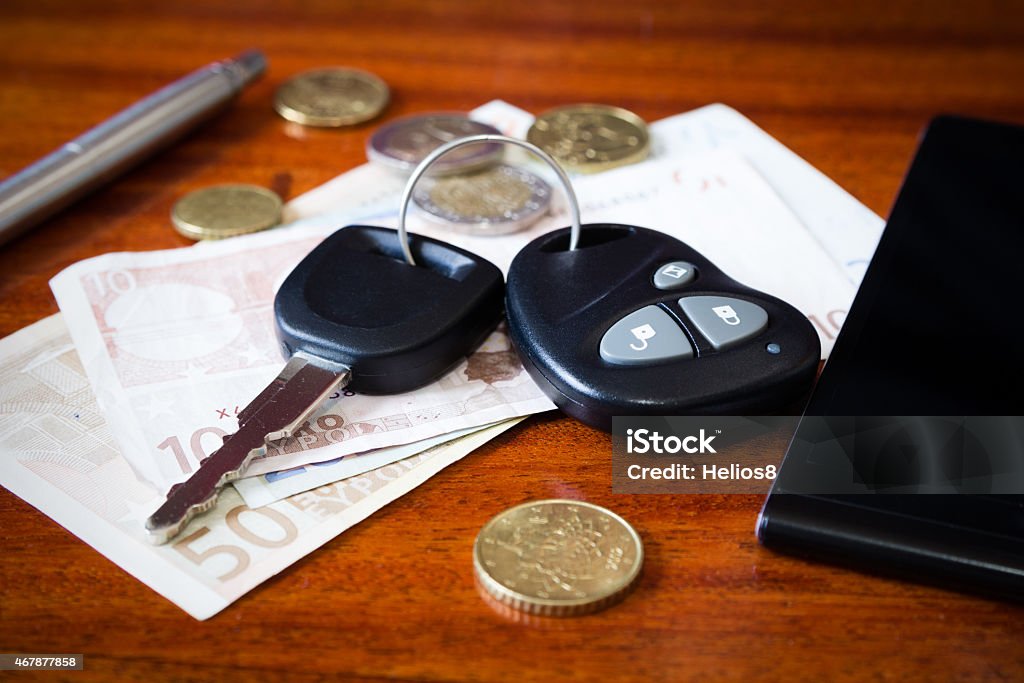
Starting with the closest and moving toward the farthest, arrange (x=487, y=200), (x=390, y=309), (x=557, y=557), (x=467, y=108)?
(x=557, y=557)
(x=390, y=309)
(x=487, y=200)
(x=467, y=108)

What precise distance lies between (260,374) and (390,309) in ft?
0.29

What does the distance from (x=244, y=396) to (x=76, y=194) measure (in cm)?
→ 27

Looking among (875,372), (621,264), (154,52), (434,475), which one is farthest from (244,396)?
(154,52)

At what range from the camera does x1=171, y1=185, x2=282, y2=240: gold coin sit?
0.73 metres

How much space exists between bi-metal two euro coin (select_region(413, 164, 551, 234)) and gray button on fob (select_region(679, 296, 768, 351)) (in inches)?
7.8

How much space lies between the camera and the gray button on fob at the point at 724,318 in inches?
21.0

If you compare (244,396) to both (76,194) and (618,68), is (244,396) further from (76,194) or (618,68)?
(618,68)

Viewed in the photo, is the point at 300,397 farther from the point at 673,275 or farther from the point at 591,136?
the point at 591,136

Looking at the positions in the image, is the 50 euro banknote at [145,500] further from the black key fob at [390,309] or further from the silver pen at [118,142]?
the silver pen at [118,142]

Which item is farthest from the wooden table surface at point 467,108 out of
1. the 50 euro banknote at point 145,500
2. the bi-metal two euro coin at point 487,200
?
the bi-metal two euro coin at point 487,200

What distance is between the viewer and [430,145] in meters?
0.82

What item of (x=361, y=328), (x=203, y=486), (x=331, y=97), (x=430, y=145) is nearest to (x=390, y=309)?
(x=361, y=328)

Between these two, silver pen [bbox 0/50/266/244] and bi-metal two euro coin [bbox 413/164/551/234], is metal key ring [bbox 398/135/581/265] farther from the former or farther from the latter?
silver pen [bbox 0/50/266/244]

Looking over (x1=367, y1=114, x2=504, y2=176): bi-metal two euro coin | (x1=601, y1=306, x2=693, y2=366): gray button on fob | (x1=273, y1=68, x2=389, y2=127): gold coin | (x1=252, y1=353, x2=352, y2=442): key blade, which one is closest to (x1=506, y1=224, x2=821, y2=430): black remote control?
(x1=601, y1=306, x2=693, y2=366): gray button on fob
